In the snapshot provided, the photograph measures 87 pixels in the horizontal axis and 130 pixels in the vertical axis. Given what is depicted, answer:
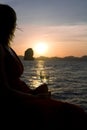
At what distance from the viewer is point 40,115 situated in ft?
11.6

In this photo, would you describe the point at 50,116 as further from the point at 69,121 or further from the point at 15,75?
the point at 15,75

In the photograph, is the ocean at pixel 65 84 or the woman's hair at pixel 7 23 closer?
the woman's hair at pixel 7 23

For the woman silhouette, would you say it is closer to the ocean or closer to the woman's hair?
the woman's hair

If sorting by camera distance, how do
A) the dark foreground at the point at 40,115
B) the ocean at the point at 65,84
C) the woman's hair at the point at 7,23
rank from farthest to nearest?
the ocean at the point at 65,84, the woman's hair at the point at 7,23, the dark foreground at the point at 40,115

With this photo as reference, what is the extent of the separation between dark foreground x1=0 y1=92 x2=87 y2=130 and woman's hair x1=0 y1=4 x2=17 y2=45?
698 mm

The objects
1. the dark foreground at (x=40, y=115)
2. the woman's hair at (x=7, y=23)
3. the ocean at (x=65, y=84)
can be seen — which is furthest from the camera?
the ocean at (x=65, y=84)

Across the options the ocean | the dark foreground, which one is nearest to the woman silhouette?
the dark foreground

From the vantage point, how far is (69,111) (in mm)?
3531

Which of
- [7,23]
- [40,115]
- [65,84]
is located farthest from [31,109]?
[65,84]

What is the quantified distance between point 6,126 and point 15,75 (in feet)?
1.89

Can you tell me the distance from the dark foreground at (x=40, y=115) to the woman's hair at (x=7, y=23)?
0.70m

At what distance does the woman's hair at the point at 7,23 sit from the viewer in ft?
12.9

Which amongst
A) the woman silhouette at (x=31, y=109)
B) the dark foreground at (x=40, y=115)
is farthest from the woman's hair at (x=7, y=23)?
the dark foreground at (x=40, y=115)

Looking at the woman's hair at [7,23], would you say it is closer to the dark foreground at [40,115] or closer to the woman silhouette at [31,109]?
the woman silhouette at [31,109]
